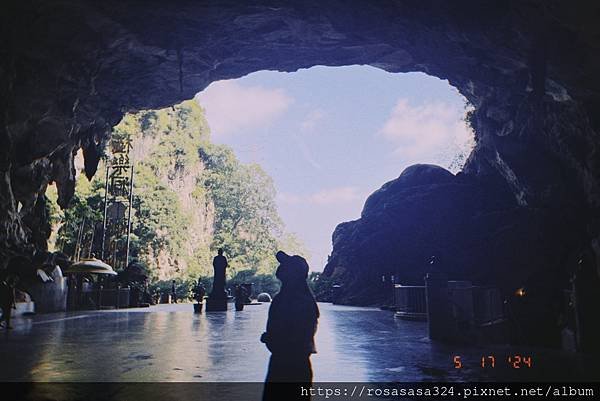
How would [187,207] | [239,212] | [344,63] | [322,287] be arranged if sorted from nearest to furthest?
[344,63] < [322,287] < [187,207] < [239,212]

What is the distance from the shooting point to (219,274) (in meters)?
18.1

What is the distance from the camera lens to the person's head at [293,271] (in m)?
3.60

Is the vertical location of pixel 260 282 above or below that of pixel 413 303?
below

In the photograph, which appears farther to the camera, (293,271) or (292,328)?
(293,271)

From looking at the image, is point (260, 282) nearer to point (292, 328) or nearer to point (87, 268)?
point (87, 268)

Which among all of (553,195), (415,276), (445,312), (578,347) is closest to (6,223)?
(445,312)

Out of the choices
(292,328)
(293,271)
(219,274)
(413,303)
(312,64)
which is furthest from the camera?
(312,64)

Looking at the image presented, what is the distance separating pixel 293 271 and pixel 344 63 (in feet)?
61.6

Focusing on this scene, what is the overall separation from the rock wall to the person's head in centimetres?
852

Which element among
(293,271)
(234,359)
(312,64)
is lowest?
(234,359)

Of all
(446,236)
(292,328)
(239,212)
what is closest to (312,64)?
(446,236)

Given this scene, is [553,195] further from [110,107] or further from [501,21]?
[110,107]
